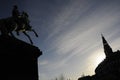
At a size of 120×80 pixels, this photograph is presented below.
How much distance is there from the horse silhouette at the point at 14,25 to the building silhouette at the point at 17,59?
4.54ft

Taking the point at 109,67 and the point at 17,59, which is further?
the point at 109,67

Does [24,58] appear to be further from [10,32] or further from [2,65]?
[10,32]

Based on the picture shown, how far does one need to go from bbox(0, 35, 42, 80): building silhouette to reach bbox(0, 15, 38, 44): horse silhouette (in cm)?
138

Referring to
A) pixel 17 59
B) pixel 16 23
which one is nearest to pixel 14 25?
pixel 16 23

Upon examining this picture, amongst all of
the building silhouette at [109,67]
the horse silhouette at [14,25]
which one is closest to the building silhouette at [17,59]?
the horse silhouette at [14,25]

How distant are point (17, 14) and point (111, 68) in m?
76.9

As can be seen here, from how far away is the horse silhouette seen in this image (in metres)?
8.02

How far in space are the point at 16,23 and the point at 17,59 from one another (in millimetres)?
2624

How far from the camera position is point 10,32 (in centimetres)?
828

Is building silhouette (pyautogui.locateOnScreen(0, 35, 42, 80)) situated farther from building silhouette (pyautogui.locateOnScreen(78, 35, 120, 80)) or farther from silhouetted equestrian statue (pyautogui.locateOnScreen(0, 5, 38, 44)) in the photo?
building silhouette (pyautogui.locateOnScreen(78, 35, 120, 80))

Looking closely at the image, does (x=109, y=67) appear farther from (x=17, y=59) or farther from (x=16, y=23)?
(x=17, y=59)

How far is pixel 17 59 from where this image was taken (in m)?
6.80

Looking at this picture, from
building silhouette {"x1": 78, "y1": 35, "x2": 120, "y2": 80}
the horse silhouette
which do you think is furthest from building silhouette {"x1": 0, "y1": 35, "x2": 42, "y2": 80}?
building silhouette {"x1": 78, "y1": 35, "x2": 120, "y2": 80}

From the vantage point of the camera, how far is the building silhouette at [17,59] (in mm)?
6328
